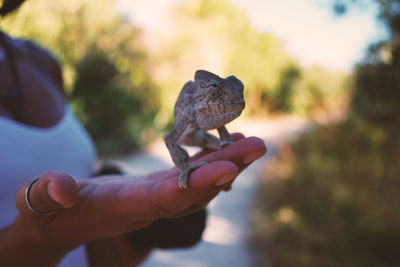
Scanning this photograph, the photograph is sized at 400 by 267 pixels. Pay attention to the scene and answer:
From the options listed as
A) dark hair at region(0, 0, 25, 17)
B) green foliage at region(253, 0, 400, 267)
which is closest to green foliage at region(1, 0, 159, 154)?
green foliage at region(253, 0, 400, 267)

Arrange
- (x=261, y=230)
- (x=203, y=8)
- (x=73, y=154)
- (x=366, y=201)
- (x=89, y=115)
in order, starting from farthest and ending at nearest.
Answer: (x=89, y=115)
(x=203, y=8)
(x=261, y=230)
(x=366, y=201)
(x=73, y=154)

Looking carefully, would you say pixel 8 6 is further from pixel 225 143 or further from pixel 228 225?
pixel 228 225

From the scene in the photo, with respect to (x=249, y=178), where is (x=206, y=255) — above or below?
below

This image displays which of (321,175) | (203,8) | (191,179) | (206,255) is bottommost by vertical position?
(206,255)

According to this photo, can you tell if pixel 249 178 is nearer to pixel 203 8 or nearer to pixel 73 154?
pixel 203 8

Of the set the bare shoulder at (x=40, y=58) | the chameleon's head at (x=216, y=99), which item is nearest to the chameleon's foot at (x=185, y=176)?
the chameleon's head at (x=216, y=99)

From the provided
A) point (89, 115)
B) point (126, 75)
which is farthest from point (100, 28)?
point (89, 115)

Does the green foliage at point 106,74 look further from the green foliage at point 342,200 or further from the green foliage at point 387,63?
the green foliage at point 387,63
